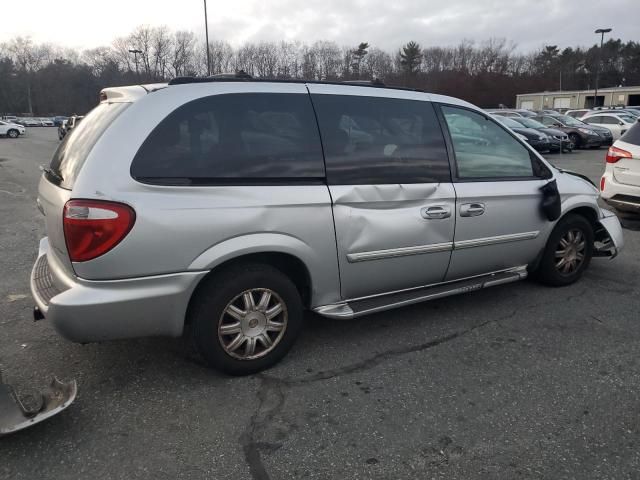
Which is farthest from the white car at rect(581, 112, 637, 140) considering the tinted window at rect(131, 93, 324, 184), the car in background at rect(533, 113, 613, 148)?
the tinted window at rect(131, 93, 324, 184)

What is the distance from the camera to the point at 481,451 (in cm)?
249

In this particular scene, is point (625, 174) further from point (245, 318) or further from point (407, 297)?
point (245, 318)

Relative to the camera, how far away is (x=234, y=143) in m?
2.97

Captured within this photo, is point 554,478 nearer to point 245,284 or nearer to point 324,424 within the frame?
point 324,424

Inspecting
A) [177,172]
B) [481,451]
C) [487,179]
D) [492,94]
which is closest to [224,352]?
[177,172]

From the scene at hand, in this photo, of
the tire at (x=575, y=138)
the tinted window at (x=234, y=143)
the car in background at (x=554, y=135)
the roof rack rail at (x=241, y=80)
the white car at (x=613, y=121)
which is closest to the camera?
the tinted window at (x=234, y=143)

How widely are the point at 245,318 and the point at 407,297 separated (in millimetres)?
1270

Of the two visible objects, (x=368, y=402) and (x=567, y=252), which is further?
(x=567, y=252)

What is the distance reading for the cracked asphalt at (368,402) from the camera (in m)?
2.40

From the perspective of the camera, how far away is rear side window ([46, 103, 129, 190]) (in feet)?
9.16

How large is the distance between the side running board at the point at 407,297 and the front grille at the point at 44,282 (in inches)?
62.8

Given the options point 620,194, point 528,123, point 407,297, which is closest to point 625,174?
point 620,194

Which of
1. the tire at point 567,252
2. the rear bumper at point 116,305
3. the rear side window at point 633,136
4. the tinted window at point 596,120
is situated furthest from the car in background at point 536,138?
the rear bumper at point 116,305

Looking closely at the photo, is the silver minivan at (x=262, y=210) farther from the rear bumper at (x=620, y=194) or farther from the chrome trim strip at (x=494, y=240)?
the rear bumper at (x=620, y=194)
